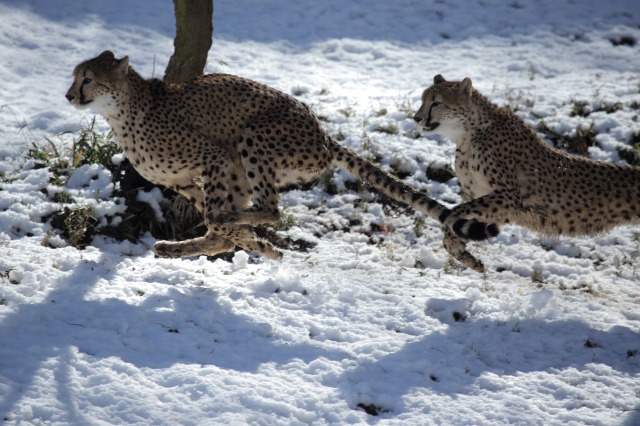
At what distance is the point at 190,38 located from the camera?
21.1 ft

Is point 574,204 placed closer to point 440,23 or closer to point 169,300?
point 169,300

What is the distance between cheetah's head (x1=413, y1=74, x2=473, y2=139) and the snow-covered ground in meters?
0.92

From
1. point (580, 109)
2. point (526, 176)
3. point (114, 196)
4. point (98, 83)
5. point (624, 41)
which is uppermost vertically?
point (624, 41)

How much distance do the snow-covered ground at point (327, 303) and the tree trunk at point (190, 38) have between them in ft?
3.30

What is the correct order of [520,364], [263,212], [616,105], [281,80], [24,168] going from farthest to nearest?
[281,80]
[616,105]
[24,168]
[263,212]
[520,364]

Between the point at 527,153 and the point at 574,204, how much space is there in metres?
0.51

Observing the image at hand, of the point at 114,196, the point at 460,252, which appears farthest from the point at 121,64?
the point at 460,252

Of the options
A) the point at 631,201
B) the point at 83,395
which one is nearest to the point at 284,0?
the point at 631,201

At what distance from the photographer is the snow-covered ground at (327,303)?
A: 3713 mm

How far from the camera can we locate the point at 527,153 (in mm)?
5832

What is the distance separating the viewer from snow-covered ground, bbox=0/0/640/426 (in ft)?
12.2

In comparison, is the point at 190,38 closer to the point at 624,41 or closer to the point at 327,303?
the point at 327,303

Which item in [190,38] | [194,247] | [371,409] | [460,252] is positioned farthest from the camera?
[190,38]

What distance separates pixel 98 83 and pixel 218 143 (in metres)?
0.90
